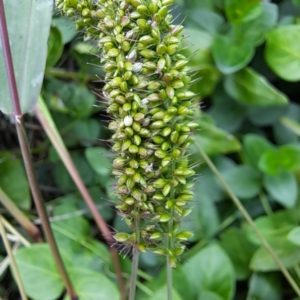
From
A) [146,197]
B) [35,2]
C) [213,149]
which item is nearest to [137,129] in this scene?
[146,197]

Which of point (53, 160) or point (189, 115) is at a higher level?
point (189, 115)

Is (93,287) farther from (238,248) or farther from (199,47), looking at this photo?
(199,47)

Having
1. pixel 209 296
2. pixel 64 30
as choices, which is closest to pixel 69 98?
pixel 64 30

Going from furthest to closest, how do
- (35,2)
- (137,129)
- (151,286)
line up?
(151,286)
(35,2)
(137,129)

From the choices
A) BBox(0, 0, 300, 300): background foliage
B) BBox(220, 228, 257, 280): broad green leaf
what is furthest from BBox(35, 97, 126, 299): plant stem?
BBox(220, 228, 257, 280): broad green leaf

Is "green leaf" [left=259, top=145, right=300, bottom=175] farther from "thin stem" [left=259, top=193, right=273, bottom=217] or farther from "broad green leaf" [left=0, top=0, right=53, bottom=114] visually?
"broad green leaf" [left=0, top=0, right=53, bottom=114]

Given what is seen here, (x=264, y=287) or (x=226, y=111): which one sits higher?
(x=226, y=111)

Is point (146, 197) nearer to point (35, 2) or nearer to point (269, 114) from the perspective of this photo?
point (35, 2)
